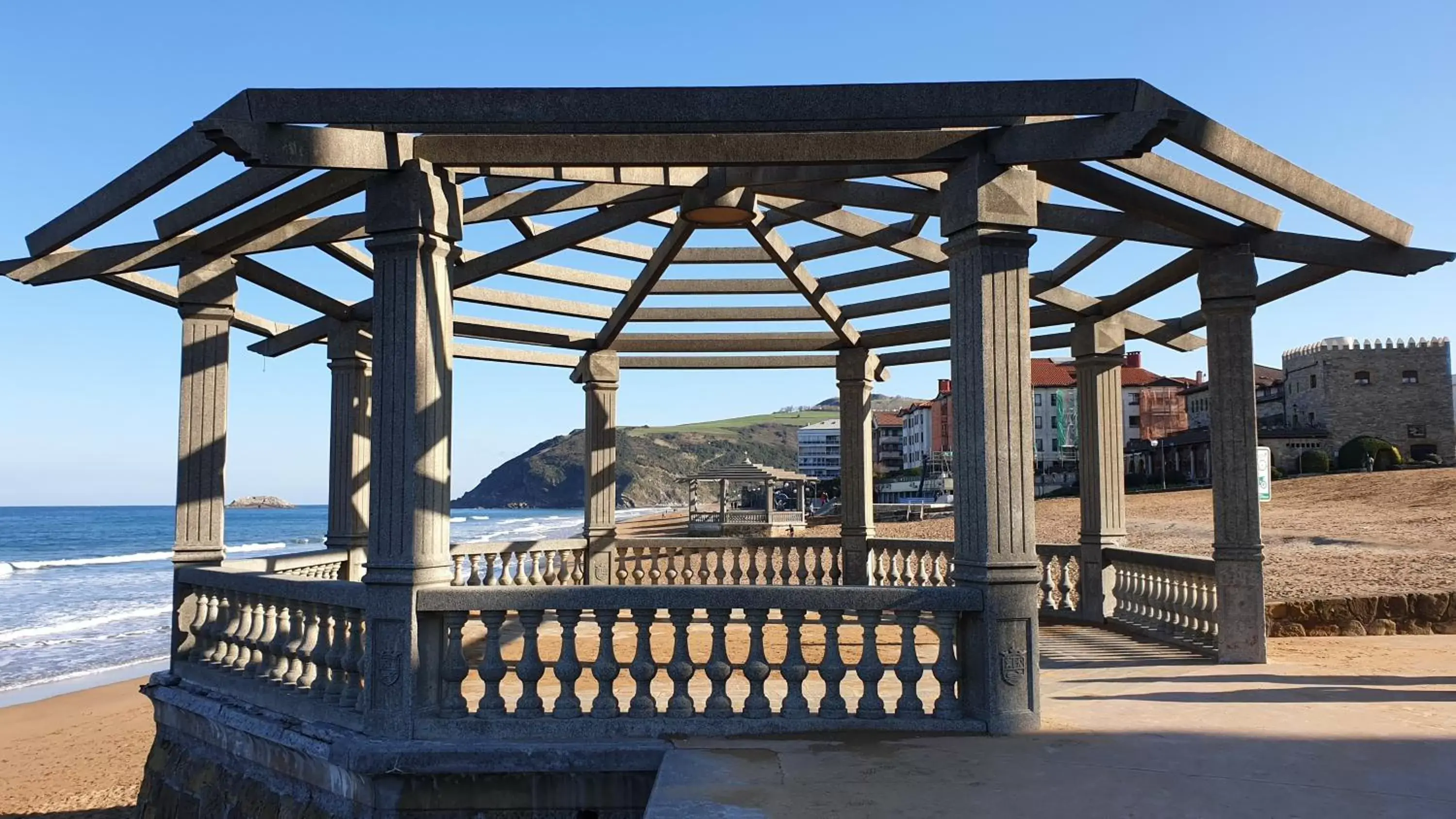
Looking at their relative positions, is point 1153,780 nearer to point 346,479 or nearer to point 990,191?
point 990,191

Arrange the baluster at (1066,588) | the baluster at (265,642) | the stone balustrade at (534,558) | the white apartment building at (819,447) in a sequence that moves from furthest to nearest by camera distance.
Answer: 1. the white apartment building at (819,447)
2. the stone balustrade at (534,558)
3. the baluster at (1066,588)
4. the baluster at (265,642)

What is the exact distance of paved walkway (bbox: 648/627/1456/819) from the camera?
4398mm

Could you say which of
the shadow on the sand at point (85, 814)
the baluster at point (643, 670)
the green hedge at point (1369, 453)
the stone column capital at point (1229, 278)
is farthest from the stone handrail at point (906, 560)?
the green hedge at point (1369, 453)

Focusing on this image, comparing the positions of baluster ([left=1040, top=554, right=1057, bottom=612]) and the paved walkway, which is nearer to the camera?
the paved walkway

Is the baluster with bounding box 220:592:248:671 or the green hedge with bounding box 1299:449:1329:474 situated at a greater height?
the green hedge with bounding box 1299:449:1329:474

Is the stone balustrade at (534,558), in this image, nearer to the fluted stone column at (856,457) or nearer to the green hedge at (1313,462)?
the fluted stone column at (856,457)

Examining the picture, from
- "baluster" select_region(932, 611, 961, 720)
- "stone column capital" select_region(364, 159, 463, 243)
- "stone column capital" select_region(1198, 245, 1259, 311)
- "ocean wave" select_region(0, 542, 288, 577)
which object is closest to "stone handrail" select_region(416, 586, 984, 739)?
"baluster" select_region(932, 611, 961, 720)

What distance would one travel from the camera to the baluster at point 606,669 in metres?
5.77

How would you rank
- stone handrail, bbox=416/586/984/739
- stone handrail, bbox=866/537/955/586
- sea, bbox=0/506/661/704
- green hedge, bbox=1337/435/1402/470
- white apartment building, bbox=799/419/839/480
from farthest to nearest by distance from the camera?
white apartment building, bbox=799/419/839/480
green hedge, bbox=1337/435/1402/470
sea, bbox=0/506/661/704
stone handrail, bbox=866/537/955/586
stone handrail, bbox=416/586/984/739

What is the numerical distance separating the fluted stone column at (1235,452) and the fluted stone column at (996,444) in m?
3.26

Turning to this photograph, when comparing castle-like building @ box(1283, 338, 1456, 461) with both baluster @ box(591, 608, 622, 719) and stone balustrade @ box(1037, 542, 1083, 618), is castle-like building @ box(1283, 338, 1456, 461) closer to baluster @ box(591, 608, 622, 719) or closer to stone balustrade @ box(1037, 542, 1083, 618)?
stone balustrade @ box(1037, 542, 1083, 618)

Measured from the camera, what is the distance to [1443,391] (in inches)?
1935

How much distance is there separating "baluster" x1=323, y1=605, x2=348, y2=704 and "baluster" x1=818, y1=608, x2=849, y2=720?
9.80 ft

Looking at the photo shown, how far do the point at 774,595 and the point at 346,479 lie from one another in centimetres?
658
